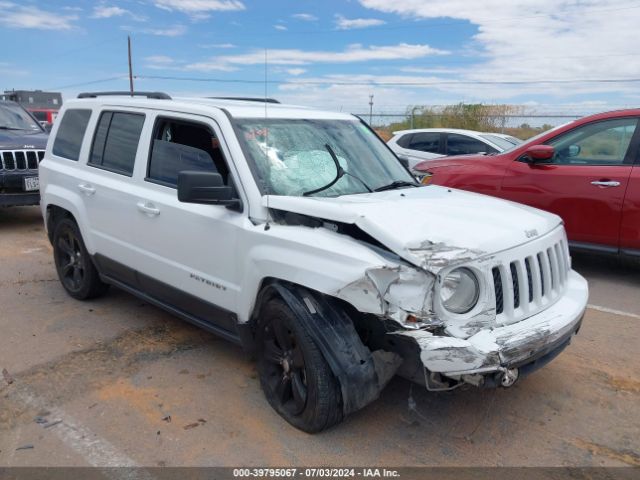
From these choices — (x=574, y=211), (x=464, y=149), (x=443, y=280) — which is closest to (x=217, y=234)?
(x=443, y=280)

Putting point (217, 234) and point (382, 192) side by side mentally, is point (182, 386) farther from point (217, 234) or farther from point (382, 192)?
point (382, 192)

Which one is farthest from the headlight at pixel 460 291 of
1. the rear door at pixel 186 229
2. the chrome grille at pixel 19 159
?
the chrome grille at pixel 19 159

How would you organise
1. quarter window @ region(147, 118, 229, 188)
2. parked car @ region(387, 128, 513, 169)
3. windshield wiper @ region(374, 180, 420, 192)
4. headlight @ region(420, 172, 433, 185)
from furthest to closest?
parked car @ region(387, 128, 513, 169) → headlight @ region(420, 172, 433, 185) → windshield wiper @ region(374, 180, 420, 192) → quarter window @ region(147, 118, 229, 188)

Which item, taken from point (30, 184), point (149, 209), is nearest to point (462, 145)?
point (30, 184)

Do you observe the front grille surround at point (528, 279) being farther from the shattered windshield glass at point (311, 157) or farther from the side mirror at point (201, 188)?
the side mirror at point (201, 188)

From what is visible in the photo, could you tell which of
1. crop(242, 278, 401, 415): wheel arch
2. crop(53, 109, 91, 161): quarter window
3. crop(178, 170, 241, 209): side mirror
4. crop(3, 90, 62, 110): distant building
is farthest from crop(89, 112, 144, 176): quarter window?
crop(3, 90, 62, 110): distant building

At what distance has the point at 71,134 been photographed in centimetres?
517

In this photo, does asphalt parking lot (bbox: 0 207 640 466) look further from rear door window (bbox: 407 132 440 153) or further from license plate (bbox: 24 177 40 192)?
rear door window (bbox: 407 132 440 153)

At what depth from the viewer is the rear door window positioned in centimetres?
1109

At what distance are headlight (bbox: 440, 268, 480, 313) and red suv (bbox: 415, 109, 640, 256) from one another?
3790 mm

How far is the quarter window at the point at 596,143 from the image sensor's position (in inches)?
233

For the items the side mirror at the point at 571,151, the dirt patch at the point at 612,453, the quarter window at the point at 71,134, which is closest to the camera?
the dirt patch at the point at 612,453

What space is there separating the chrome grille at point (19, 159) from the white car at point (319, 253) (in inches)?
177

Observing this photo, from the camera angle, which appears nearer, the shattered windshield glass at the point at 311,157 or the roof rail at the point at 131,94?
the shattered windshield glass at the point at 311,157
